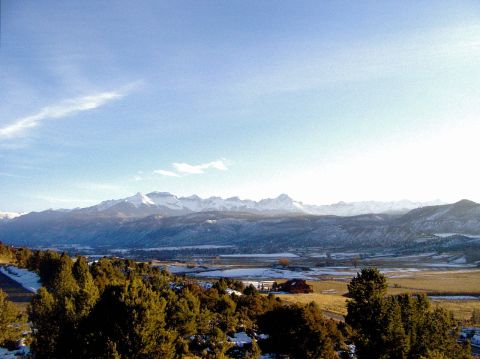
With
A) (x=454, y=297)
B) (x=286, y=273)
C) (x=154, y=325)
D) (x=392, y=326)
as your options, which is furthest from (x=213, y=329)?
(x=286, y=273)

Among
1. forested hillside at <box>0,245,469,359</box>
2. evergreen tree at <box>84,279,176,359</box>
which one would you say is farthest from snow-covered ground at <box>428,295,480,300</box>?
evergreen tree at <box>84,279,176,359</box>

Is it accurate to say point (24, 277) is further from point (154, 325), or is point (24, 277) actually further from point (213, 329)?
point (154, 325)

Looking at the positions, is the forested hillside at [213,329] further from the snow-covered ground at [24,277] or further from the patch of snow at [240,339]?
the snow-covered ground at [24,277]

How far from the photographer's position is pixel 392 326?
27.9 metres

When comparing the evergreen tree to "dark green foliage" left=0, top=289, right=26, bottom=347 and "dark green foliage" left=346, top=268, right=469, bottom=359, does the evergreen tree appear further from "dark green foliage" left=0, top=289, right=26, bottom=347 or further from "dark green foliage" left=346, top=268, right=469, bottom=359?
"dark green foliage" left=0, top=289, right=26, bottom=347

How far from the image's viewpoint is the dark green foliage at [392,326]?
27.8 meters

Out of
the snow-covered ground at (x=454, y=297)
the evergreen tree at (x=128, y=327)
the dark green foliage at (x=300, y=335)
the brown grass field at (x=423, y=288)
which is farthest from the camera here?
the snow-covered ground at (x=454, y=297)

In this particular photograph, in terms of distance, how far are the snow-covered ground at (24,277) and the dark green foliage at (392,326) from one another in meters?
67.8

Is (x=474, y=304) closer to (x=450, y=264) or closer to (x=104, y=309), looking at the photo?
(x=104, y=309)

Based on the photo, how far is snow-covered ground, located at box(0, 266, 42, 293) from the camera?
8194cm

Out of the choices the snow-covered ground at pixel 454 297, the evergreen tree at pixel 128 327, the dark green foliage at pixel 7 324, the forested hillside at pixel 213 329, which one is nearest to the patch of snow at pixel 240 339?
the forested hillside at pixel 213 329

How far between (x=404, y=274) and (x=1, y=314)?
473 ft

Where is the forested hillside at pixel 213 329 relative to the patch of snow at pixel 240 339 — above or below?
above

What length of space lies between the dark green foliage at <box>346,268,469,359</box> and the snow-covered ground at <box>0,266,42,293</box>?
67.8 meters
